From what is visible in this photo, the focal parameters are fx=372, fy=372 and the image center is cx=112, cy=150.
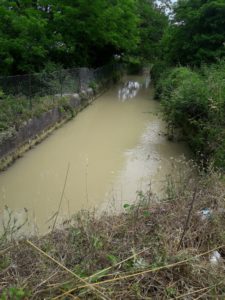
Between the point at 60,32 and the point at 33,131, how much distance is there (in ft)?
30.8

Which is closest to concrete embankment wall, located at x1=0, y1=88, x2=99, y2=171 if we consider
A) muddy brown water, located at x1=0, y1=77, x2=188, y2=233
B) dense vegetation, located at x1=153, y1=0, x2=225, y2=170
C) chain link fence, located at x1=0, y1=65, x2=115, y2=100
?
muddy brown water, located at x1=0, y1=77, x2=188, y2=233

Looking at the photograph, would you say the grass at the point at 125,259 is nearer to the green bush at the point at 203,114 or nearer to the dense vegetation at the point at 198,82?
the dense vegetation at the point at 198,82

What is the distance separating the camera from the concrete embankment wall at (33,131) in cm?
838

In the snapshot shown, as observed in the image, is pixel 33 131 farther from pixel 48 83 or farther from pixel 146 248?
pixel 146 248

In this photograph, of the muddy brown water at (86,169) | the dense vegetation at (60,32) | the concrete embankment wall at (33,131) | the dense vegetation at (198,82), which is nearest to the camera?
the muddy brown water at (86,169)

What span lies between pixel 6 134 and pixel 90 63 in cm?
1482

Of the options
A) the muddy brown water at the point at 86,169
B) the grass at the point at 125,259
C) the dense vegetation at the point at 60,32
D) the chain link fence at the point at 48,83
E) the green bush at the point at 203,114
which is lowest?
the muddy brown water at the point at 86,169

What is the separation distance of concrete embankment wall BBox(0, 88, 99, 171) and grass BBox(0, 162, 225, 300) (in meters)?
4.94

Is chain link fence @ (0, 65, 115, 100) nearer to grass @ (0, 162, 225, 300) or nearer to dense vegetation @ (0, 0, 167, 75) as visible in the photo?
dense vegetation @ (0, 0, 167, 75)

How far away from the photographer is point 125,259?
3.11 m

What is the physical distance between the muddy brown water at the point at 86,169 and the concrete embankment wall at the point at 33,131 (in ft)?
0.62

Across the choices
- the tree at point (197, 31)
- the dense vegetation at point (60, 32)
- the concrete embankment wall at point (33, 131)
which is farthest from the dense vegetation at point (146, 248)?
the tree at point (197, 31)

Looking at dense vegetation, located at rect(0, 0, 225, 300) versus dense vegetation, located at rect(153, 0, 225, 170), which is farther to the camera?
dense vegetation, located at rect(153, 0, 225, 170)

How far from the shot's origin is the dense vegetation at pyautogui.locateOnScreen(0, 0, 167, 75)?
47.4 feet
